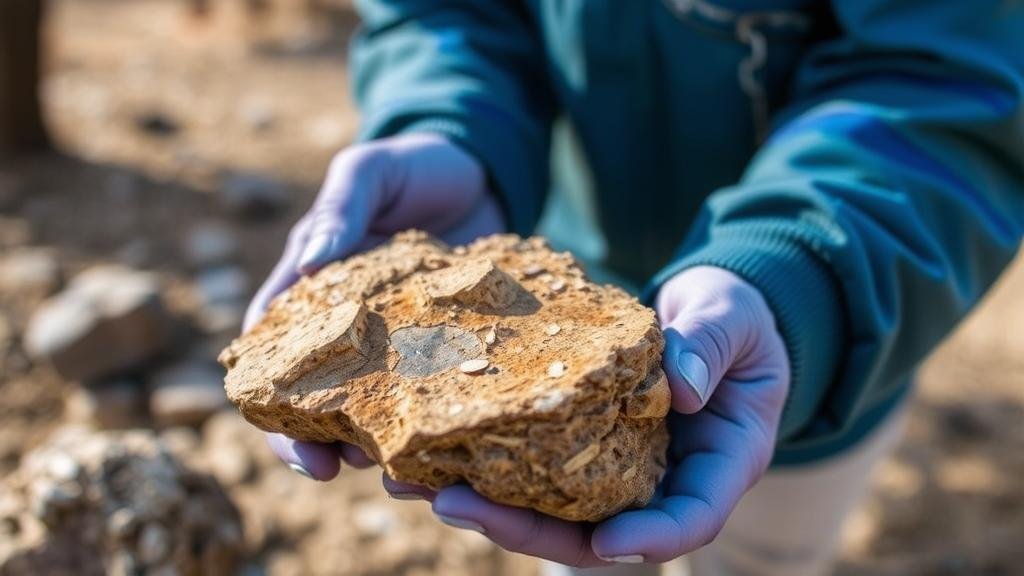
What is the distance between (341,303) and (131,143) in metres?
3.33

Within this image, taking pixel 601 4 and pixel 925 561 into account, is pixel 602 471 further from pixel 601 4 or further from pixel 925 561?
pixel 925 561

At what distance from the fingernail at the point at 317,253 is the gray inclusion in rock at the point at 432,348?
0.21m

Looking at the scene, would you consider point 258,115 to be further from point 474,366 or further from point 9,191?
point 474,366

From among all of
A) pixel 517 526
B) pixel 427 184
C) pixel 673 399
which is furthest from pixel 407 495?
pixel 427 184

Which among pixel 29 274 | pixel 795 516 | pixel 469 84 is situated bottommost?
pixel 29 274

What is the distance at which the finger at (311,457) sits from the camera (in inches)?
50.7

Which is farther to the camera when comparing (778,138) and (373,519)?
(373,519)

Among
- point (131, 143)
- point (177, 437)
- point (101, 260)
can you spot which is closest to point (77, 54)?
point (131, 143)

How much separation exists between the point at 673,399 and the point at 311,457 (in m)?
0.47

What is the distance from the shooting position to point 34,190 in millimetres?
3930

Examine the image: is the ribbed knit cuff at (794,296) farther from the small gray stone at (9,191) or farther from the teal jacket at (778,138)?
the small gray stone at (9,191)

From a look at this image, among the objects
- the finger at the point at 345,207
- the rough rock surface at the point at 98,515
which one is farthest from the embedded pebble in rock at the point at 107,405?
the finger at the point at 345,207

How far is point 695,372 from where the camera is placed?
46.4 inches

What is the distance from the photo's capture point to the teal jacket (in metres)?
1.40
